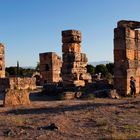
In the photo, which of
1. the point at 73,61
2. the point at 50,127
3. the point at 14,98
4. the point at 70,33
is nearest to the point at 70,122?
the point at 50,127

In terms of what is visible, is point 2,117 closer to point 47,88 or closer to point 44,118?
point 44,118

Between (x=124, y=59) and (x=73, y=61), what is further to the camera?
(x=73, y=61)

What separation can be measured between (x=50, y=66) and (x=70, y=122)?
772 inches

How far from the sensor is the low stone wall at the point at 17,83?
2289 cm

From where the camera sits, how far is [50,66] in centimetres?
3030

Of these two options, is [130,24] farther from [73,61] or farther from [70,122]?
[70,122]

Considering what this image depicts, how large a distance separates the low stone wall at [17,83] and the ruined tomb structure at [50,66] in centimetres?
530

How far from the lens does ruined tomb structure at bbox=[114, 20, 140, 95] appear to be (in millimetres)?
19391

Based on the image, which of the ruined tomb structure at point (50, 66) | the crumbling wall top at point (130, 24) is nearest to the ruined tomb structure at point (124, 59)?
the crumbling wall top at point (130, 24)

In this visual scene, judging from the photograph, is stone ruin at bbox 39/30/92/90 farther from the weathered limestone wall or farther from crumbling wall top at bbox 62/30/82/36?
the weathered limestone wall

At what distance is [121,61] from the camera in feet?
64.7

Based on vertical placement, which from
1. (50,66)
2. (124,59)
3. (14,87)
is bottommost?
(14,87)

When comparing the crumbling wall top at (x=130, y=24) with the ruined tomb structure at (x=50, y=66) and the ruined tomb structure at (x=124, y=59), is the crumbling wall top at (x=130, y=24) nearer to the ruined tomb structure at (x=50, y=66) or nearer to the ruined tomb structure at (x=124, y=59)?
the ruined tomb structure at (x=124, y=59)

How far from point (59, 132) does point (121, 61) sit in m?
11.0
